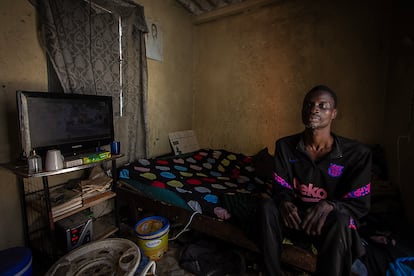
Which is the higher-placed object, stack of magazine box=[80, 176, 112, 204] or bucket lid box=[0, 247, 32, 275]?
stack of magazine box=[80, 176, 112, 204]

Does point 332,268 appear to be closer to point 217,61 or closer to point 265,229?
point 265,229

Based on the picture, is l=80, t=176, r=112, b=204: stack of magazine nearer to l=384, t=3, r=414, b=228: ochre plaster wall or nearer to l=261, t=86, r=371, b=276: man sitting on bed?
l=261, t=86, r=371, b=276: man sitting on bed

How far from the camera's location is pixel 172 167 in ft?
7.68

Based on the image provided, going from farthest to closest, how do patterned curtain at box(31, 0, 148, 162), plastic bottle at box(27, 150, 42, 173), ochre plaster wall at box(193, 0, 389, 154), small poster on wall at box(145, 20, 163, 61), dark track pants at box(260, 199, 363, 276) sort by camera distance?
small poster on wall at box(145, 20, 163, 61)
ochre plaster wall at box(193, 0, 389, 154)
patterned curtain at box(31, 0, 148, 162)
plastic bottle at box(27, 150, 42, 173)
dark track pants at box(260, 199, 363, 276)

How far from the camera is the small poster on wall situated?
2584mm

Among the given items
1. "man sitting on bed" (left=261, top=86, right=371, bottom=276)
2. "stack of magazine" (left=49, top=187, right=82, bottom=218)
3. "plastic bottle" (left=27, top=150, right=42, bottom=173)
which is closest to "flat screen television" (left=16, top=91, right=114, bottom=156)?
"plastic bottle" (left=27, top=150, right=42, bottom=173)

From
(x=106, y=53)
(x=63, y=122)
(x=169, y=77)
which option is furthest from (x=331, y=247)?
(x=169, y=77)

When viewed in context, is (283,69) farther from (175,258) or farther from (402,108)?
(175,258)

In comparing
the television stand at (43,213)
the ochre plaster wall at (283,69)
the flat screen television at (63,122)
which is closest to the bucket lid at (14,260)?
the television stand at (43,213)

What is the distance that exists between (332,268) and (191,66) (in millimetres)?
3095

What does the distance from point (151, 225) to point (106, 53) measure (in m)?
1.71

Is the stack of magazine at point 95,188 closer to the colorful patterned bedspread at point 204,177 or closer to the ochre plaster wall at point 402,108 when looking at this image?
the colorful patterned bedspread at point 204,177

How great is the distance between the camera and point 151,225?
1.77m

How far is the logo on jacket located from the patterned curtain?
76.4 inches
